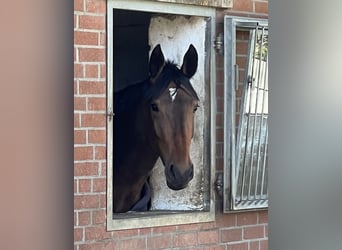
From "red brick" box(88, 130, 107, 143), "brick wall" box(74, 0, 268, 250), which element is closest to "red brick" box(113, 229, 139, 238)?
"brick wall" box(74, 0, 268, 250)

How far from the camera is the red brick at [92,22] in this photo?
312 centimetres

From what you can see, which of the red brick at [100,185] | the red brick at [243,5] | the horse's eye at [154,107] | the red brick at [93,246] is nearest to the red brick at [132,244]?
the red brick at [93,246]

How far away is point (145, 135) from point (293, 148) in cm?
172

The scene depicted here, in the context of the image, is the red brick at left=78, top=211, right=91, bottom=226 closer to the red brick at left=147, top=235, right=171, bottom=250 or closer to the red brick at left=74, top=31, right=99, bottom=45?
the red brick at left=147, top=235, right=171, bottom=250

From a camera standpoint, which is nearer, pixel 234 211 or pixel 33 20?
pixel 33 20

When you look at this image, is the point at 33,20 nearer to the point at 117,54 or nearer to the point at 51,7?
the point at 51,7

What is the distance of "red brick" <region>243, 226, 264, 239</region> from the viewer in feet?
11.8

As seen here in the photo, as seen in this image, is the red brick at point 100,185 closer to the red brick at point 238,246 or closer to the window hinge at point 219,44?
the red brick at point 238,246

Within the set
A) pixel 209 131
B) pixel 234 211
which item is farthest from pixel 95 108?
pixel 234 211

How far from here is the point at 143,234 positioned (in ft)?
10.8

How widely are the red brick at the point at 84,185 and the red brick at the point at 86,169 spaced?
0.04 metres

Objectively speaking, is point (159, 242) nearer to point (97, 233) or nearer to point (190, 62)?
point (97, 233)

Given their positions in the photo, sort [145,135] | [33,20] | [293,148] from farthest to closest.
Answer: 1. [145,135]
2. [33,20]
3. [293,148]

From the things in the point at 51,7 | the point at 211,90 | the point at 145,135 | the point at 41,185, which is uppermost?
the point at 51,7
